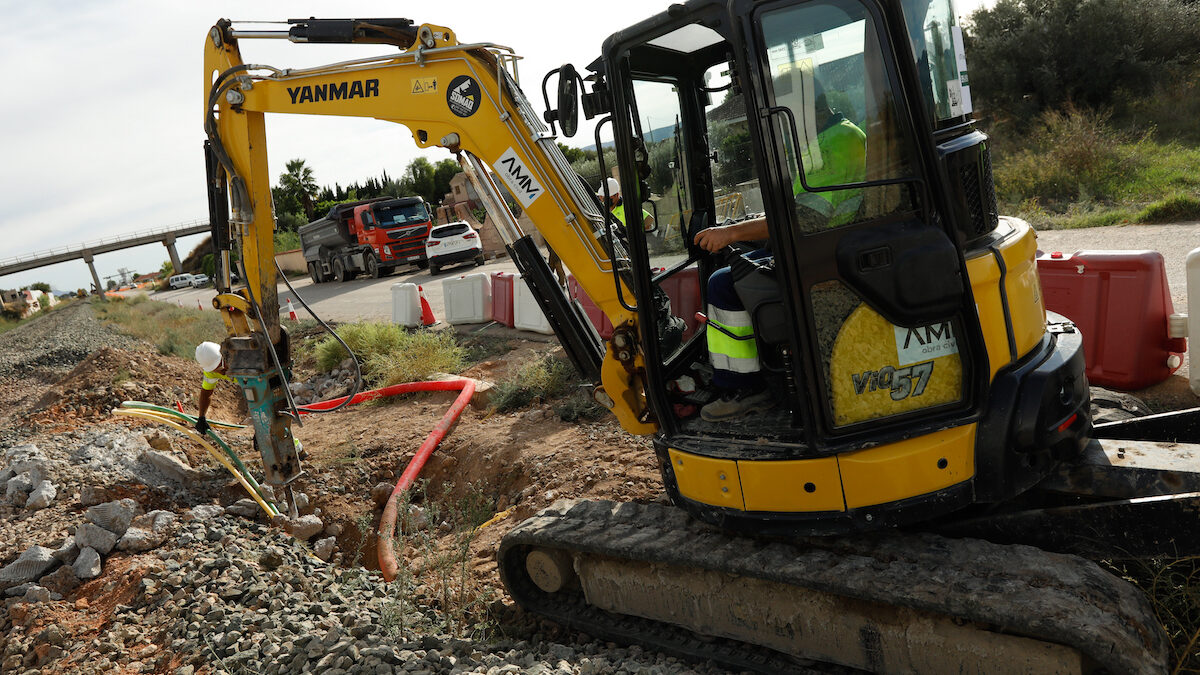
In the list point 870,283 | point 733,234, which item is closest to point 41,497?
point 733,234

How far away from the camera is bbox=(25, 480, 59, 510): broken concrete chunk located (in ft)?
18.2

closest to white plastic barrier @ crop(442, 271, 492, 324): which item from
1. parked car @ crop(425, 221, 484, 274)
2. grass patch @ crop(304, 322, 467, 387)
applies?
grass patch @ crop(304, 322, 467, 387)

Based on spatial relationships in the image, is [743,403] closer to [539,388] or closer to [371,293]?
[539,388]

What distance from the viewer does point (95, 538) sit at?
5.07m

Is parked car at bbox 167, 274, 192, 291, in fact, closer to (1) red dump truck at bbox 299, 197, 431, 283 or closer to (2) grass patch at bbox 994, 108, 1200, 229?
(1) red dump truck at bbox 299, 197, 431, 283

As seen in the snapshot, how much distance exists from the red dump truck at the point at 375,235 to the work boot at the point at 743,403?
22256mm

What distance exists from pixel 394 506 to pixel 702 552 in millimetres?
2997

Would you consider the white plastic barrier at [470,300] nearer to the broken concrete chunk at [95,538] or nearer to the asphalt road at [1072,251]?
the asphalt road at [1072,251]

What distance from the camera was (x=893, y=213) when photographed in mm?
3004

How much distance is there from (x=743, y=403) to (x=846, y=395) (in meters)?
0.59

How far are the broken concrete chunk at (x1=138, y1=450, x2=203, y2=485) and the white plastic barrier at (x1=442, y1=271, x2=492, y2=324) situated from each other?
575cm

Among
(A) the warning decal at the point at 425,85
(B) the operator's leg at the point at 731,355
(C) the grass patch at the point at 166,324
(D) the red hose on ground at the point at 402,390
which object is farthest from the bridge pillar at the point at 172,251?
(B) the operator's leg at the point at 731,355

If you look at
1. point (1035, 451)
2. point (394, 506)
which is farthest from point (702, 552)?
point (394, 506)

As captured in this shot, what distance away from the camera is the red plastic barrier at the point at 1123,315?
5.54 metres
